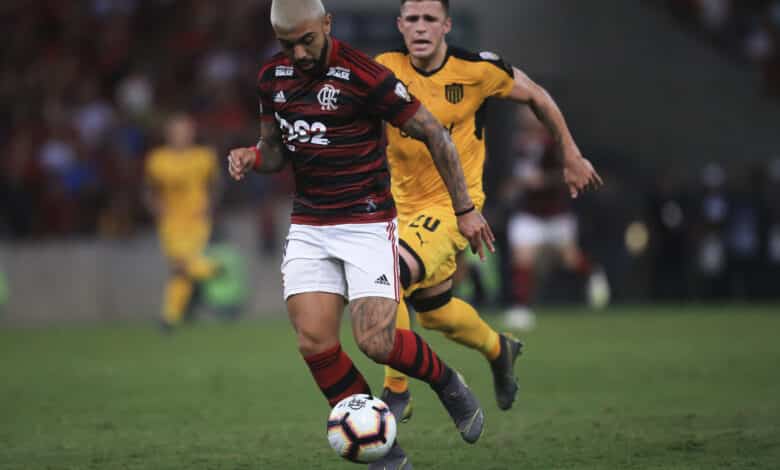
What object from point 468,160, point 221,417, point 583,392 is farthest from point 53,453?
point 583,392

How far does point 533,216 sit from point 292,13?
1015 centimetres

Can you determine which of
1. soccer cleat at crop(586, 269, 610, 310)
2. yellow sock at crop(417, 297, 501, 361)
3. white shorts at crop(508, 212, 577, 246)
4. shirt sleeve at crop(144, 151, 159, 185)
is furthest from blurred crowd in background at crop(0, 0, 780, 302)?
yellow sock at crop(417, 297, 501, 361)

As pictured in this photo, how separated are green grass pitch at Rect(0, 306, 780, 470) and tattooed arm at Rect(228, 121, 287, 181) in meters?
1.41

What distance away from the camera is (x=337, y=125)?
5863mm

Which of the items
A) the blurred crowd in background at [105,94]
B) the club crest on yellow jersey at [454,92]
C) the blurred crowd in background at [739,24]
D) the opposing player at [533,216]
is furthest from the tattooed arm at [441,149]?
the blurred crowd in background at [739,24]

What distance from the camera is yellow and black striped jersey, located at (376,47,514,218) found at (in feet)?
24.1

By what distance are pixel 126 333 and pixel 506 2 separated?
7.82 meters

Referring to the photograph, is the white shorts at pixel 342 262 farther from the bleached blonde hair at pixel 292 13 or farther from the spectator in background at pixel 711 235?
the spectator in background at pixel 711 235

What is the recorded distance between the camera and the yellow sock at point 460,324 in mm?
7355

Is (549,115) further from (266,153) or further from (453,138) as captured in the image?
(266,153)

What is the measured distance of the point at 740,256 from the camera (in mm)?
19328

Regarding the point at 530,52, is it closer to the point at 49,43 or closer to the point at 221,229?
the point at 221,229

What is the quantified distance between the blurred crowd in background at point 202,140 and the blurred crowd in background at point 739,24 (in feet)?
0.13

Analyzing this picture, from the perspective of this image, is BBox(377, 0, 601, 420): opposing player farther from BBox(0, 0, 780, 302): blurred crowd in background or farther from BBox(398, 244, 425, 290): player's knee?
BBox(0, 0, 780, 302): blurred crowd in background
